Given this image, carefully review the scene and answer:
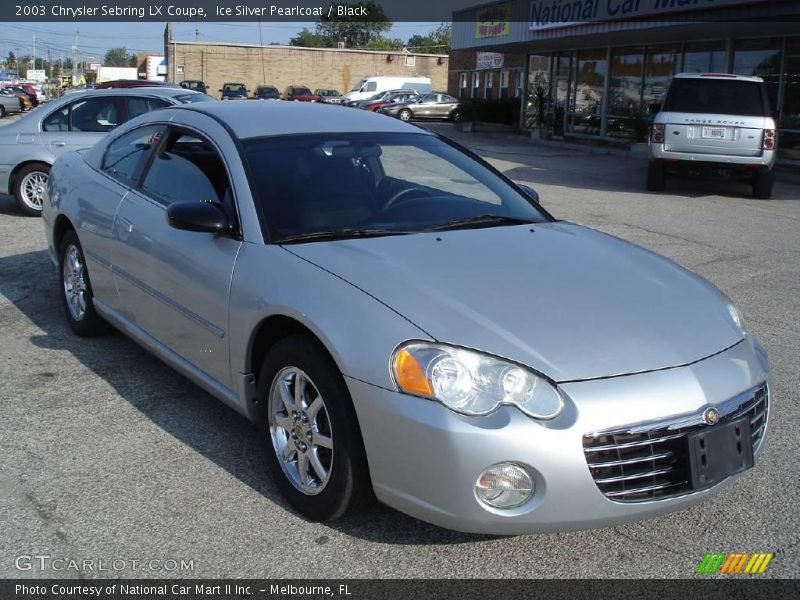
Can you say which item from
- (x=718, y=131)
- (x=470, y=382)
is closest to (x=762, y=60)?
(x=718, y=131)

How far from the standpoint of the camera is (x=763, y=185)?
13984mm

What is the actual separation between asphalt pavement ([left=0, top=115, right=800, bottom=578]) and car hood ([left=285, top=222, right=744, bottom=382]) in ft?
2.43

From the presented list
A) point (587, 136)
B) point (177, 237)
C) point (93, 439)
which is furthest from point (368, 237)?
point (587, 136)

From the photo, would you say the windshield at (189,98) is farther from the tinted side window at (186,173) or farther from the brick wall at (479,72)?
the brick wall at (479,72)

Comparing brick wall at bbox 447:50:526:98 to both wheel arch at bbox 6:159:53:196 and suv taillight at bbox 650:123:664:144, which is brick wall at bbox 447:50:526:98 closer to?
suv taillight at bbox 650:123:664:144

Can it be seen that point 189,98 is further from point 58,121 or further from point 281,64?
point 281,64

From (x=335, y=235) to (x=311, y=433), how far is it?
0.94 metres

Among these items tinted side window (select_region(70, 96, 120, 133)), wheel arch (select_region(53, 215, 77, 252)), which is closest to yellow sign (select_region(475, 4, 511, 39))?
tinted side window (select_region(70, 96, 120, 133))

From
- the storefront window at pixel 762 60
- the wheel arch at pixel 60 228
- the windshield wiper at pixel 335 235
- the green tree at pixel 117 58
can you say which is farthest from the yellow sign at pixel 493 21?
the green tree at pixel 117 58

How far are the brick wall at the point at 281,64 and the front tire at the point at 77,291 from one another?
6083 centimetres

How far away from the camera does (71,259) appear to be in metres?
5.64

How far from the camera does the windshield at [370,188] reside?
154 inches

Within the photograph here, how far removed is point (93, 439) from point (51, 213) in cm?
235

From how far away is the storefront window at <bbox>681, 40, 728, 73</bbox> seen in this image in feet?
67.9
